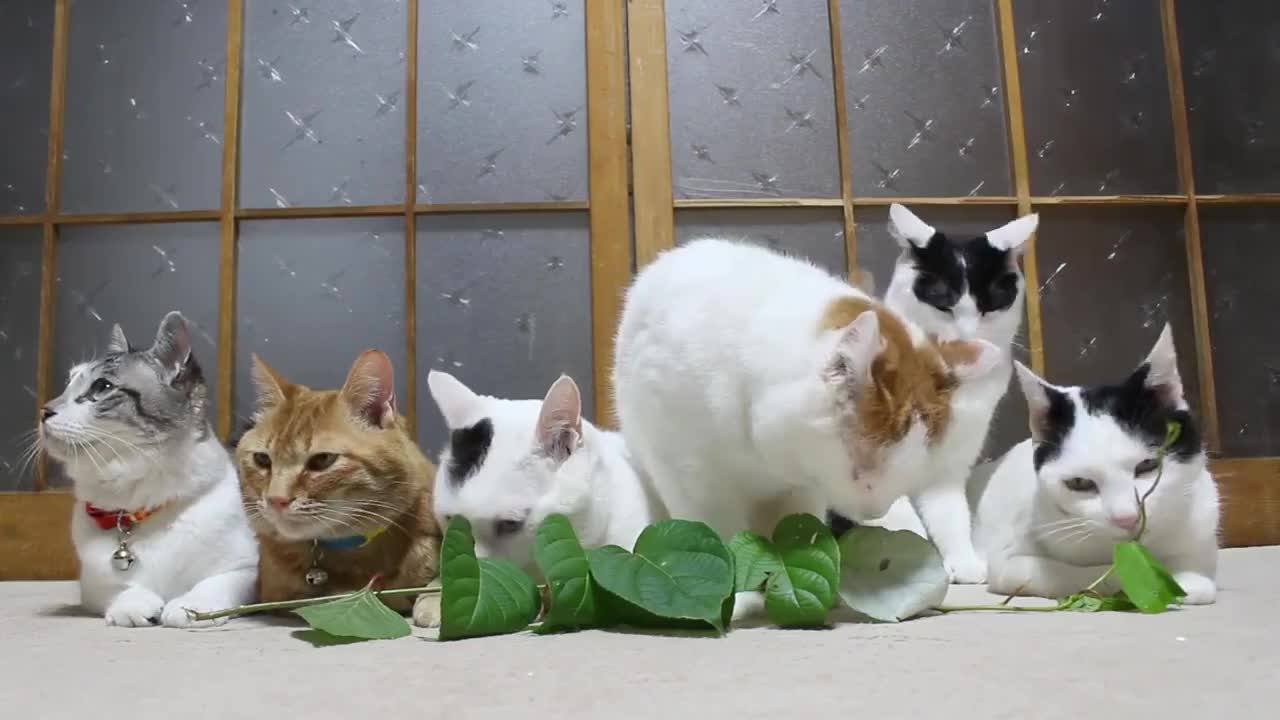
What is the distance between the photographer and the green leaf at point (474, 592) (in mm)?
1276

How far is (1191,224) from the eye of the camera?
2.57m

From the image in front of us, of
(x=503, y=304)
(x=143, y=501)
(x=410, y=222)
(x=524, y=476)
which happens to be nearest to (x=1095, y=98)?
(x=503, y=304)

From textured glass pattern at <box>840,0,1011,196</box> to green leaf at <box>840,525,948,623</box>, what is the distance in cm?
139

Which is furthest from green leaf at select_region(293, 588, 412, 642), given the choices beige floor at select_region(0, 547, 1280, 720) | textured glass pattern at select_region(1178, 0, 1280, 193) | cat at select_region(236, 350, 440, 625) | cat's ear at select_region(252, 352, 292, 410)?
textured glass pattern at select_region(1178, 0, 1280, 193)

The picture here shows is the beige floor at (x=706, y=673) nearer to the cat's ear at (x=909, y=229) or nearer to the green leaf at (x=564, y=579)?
the green leaf at (x=564, y=579)

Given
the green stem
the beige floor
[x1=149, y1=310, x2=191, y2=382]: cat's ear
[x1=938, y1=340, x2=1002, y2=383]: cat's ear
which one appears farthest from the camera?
[x1=149, y1=310, x2=191, y2=382]: cat's ear

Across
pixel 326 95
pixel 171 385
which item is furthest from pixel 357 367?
pixel 326 95

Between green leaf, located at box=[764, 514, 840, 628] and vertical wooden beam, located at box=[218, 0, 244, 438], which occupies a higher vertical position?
vertical wooden beam, located at box=[218, 0, 244, 438]

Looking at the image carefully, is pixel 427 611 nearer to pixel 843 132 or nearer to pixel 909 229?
pixel 909 229

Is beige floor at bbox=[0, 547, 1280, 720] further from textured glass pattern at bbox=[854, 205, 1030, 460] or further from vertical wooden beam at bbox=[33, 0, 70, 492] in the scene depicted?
vertical wooden beam at bbox=[33, 0, 70, 492]

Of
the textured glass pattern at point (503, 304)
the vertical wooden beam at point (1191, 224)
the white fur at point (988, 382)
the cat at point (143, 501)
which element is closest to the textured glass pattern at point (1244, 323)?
the vertical wooden beam at point (1191, 224)

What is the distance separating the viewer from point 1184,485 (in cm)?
149

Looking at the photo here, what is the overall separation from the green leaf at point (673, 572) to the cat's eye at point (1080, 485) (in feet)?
2.13

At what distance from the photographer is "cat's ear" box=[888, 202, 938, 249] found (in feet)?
6.53
